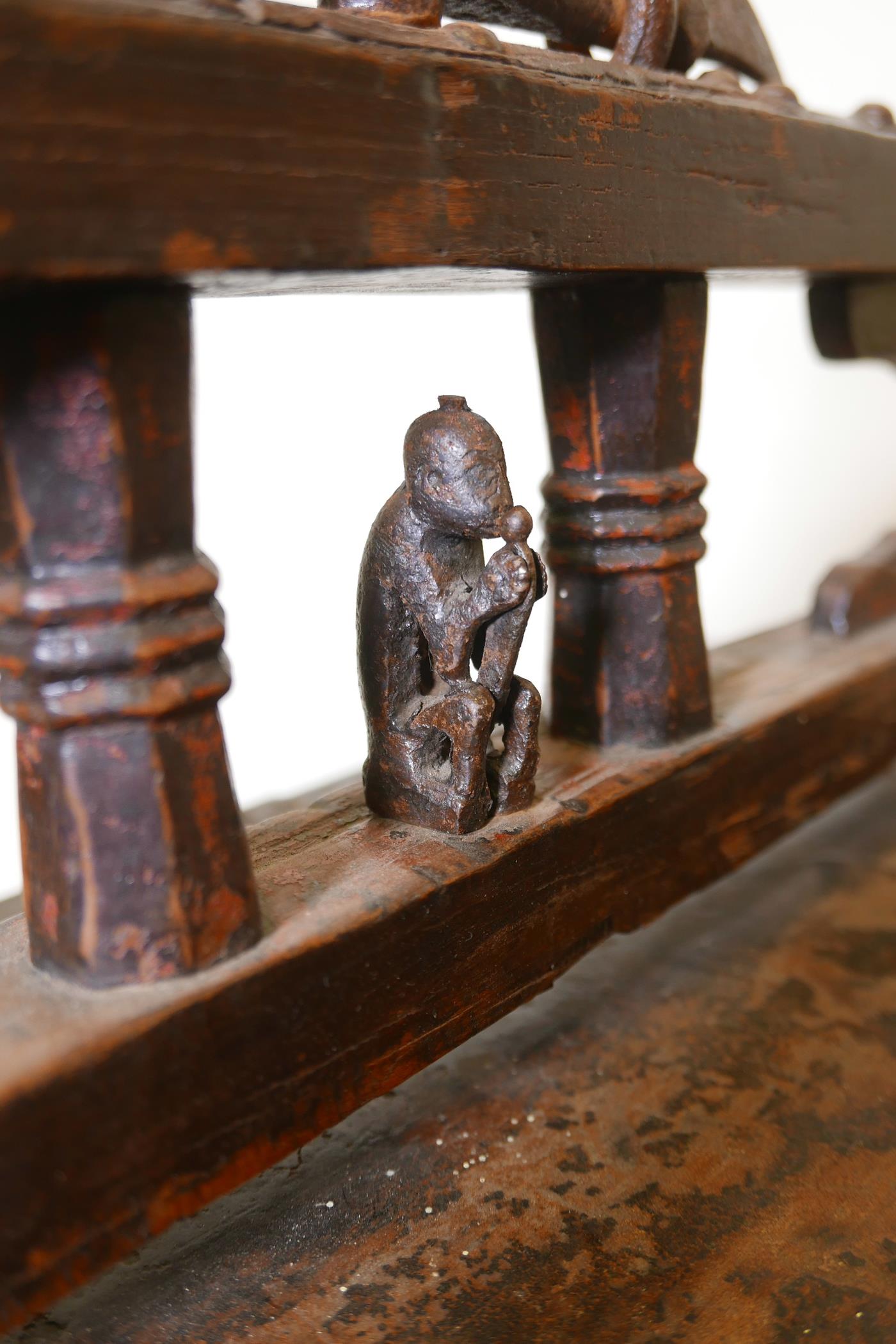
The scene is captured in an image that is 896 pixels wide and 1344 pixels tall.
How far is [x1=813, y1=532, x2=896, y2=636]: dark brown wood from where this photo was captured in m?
1.65

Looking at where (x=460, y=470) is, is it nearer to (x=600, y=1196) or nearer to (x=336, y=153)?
(x=336, y=153)

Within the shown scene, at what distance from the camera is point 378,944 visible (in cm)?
89

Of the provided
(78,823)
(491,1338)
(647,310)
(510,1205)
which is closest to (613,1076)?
(510,1205)

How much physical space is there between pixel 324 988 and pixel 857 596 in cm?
108

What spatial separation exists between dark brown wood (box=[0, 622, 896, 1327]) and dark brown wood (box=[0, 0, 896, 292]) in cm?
44

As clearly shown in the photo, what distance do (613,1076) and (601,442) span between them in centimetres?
59

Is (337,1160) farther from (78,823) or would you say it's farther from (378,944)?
(78,823)

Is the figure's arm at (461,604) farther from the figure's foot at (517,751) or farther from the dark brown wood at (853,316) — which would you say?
the dark brown wood at (853,316)

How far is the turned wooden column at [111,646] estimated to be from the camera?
2.28ft

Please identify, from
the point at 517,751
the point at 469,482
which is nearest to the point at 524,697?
the point at 517,751

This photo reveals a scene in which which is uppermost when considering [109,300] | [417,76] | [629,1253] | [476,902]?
[417,76]

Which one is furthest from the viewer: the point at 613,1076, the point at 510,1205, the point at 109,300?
the point at 613,1076

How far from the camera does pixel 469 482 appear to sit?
925 millimetres

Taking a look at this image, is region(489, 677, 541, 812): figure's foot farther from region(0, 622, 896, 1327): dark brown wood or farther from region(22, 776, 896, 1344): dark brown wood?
region(22, 776, 896, 1344): dark brown wood
